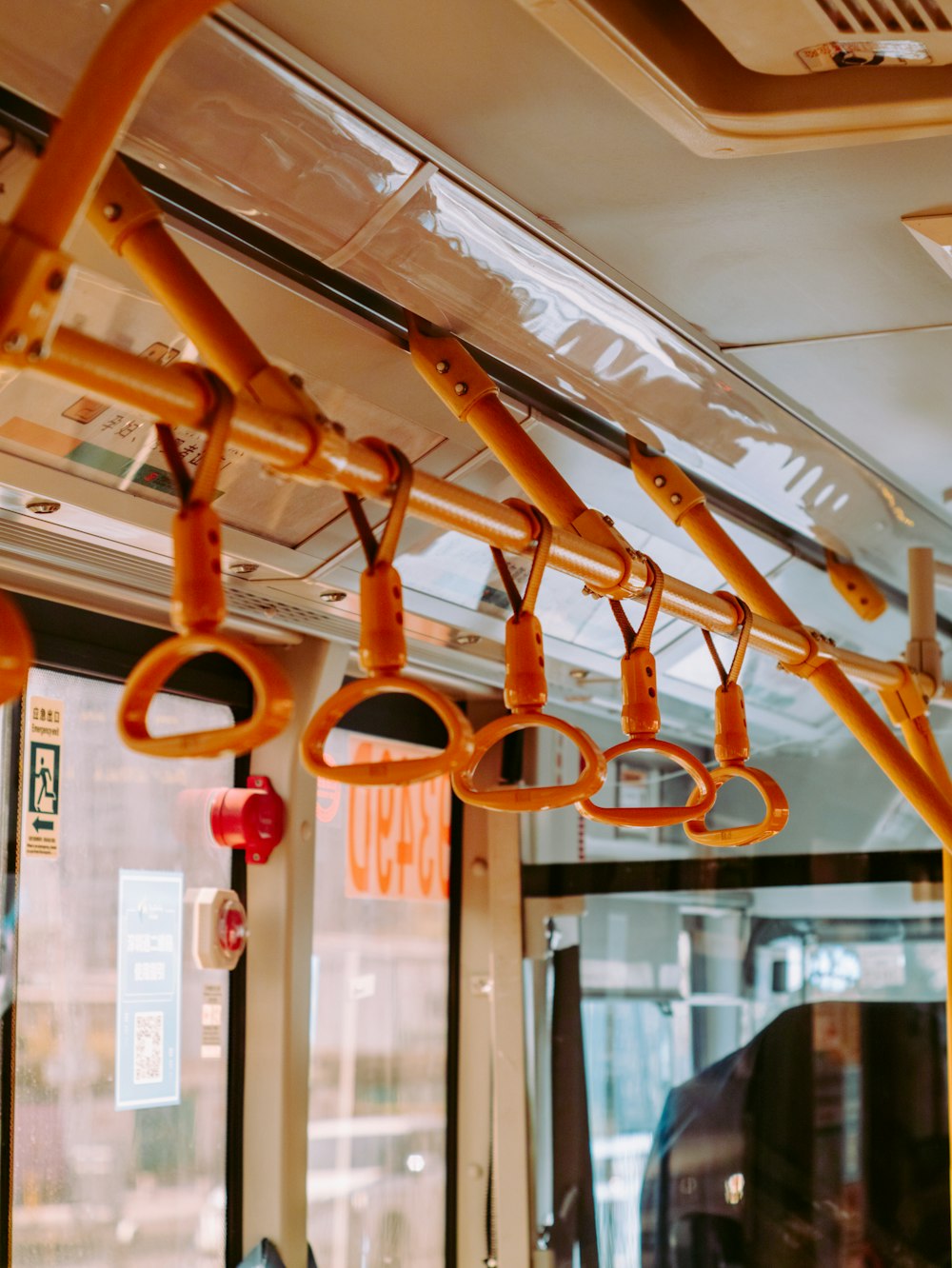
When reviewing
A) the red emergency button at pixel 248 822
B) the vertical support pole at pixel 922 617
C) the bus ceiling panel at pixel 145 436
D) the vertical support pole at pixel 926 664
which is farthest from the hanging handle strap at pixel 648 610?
the red emergency button at pixel 248 822

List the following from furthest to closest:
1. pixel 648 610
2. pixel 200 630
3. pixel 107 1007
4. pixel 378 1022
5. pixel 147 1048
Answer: pixel 378 1022
pixel 147 1048
pixel 107 1007
pixel 648 610
pixel 200 630

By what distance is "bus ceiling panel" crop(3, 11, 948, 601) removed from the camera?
1.63 metres

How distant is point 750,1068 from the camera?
4.12m

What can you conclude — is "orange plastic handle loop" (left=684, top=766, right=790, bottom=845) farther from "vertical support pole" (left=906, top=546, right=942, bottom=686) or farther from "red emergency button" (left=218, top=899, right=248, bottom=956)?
"red emergency button" (left=218, top=899, right=248, bottom=956)

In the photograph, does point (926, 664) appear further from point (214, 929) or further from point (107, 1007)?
point (107, 1007)

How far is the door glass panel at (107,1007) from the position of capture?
294cm

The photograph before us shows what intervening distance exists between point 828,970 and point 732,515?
1.53 metres

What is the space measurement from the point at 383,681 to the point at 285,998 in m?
2.19

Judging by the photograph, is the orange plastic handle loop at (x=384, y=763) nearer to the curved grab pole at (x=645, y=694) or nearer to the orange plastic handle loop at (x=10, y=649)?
the orange plastic handle loop at (x=10, y=649)

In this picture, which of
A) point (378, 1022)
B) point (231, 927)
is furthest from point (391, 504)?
point (378, 1022)

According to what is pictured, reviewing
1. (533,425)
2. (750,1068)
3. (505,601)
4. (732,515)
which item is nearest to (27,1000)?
(505,601)

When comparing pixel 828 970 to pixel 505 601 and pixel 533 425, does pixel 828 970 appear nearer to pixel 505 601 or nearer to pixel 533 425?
pixel 505 601

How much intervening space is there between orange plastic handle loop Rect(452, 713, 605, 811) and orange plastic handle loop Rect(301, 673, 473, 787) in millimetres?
122

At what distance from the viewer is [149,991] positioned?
323cm
